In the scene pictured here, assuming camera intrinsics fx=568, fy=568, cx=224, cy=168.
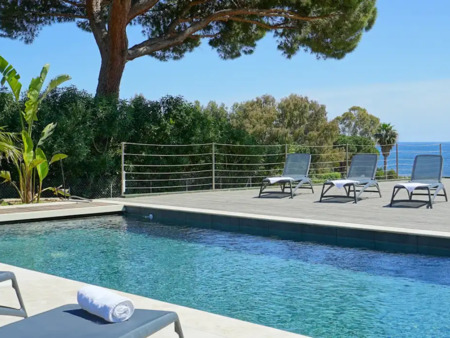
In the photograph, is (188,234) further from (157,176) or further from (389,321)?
(157,176)

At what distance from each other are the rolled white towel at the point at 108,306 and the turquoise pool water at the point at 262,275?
6.32ft

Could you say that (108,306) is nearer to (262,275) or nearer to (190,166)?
(262,275)

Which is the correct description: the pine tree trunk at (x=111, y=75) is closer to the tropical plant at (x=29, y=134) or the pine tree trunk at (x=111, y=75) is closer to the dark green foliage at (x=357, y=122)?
the tropical plant at (x=29, y=134)

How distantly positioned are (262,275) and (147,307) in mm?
2137

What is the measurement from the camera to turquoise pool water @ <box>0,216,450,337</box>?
4395mm

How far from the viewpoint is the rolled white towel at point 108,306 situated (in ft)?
8.00

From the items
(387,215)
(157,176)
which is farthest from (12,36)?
(387,215)

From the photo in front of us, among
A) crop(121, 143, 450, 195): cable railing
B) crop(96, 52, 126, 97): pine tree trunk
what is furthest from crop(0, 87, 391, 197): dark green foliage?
crop(96, 52, 126, 97): pine tree trunk

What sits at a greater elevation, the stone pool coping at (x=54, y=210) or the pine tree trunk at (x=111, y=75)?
the pine tree trunk at (x=111, y=75)

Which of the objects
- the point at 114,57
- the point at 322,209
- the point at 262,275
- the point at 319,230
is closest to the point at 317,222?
the point at 319,230

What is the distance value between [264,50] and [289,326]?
16249mm

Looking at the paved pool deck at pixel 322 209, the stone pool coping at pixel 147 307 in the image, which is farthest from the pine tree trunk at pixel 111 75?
the stone pool coping at pixel 147 307

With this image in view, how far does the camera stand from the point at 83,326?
2412 millimetres

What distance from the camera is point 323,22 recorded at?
17266mm
